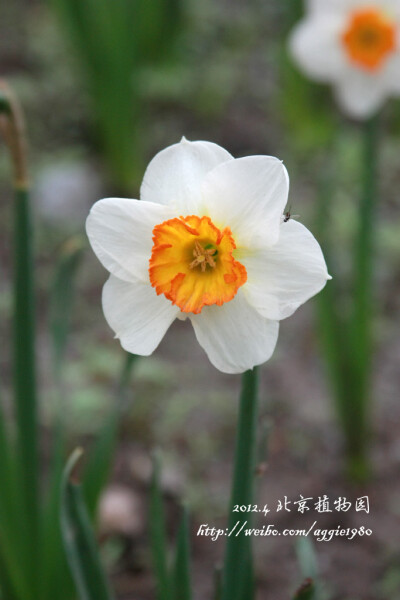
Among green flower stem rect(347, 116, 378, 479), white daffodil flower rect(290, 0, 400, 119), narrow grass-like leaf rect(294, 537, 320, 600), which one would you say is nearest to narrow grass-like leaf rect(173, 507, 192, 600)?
narrow grass-like leaf rect(294, 537, 320, 600)

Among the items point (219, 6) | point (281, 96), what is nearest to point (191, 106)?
point (281, 96)

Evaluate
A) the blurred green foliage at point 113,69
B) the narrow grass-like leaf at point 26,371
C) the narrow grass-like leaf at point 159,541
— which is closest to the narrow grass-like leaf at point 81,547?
the narrow grass-like leaf at point 159,541

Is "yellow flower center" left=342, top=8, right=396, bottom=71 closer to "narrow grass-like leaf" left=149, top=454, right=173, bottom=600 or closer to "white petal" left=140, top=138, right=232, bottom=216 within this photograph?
"white petal" left=140, top=138, right=232, bottom=216

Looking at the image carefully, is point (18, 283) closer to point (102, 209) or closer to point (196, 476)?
point (102, 209)

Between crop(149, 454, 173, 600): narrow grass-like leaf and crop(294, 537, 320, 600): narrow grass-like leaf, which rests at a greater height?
crop(294, 537, 320, 600): narrow grass-like leaf

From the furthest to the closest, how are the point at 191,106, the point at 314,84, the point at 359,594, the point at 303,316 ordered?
the point at 191,106 < the point at 314,84 < the point at 303,316 < the point at 359,594

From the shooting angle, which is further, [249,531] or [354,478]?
[354,478]

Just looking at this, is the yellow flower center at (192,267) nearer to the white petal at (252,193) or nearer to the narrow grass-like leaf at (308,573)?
the white petal at (252,193)

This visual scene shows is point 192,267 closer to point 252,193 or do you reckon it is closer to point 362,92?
point 252,193
